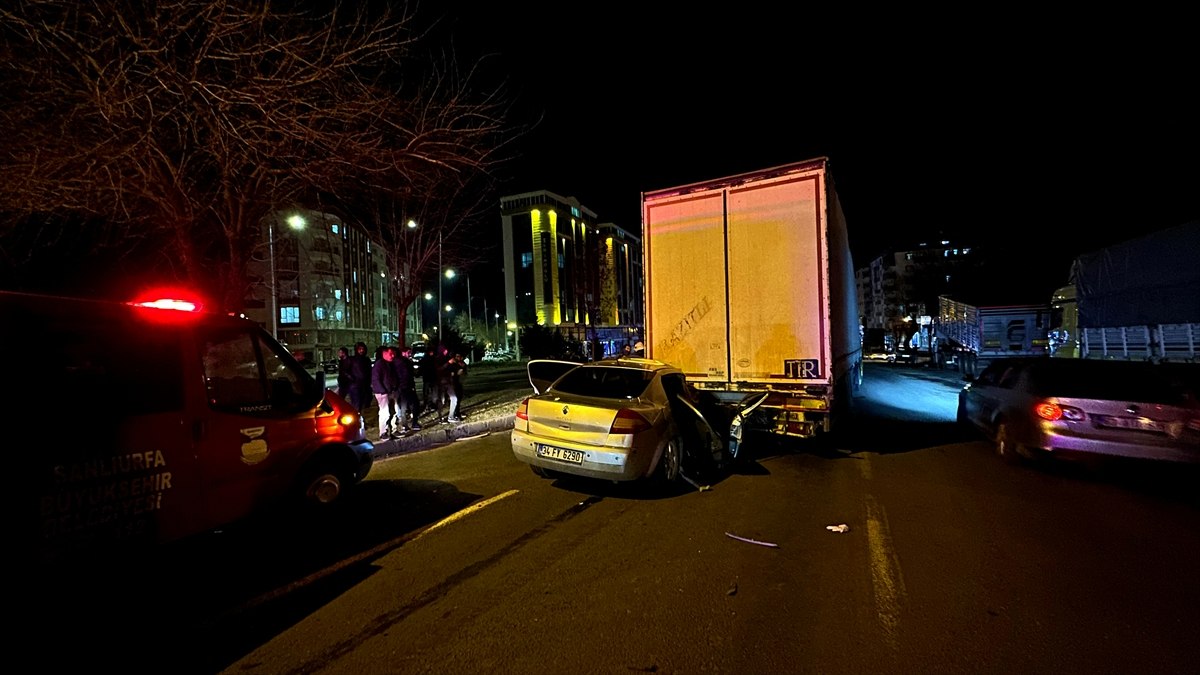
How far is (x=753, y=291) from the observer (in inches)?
298

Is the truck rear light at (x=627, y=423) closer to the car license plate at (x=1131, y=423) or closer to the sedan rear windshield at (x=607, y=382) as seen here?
the sedan rear windshield at (x=607, y=382)

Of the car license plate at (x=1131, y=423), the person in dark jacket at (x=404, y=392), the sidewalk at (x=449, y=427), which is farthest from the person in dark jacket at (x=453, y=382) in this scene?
the car license plate at (x=1131, y=423)

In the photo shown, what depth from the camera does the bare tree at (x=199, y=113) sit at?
18.3ft

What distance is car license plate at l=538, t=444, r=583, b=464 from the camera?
566 cm

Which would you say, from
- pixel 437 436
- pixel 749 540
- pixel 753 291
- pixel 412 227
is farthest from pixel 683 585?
pixel 412 227

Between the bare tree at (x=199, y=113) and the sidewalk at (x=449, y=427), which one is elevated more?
the bare tree at (x=199, y=113)

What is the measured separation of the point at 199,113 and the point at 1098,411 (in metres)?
11.1

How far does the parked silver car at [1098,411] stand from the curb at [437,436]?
8501 millimetres

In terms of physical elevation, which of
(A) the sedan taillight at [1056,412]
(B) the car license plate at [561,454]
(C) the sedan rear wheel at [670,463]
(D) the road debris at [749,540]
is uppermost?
(A) the sedan taillight at [1056,412]

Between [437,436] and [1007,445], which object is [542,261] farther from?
[1007,445]

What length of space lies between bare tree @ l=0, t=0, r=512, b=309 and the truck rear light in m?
4.23

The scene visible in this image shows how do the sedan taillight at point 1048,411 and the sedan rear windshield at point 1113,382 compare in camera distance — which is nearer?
the sedan rear windshield at point 1113,382

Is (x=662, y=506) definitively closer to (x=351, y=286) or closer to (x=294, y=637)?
(x=294, y=637)

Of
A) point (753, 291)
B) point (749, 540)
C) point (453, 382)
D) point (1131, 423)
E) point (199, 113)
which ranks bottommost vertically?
point (749, 540)
